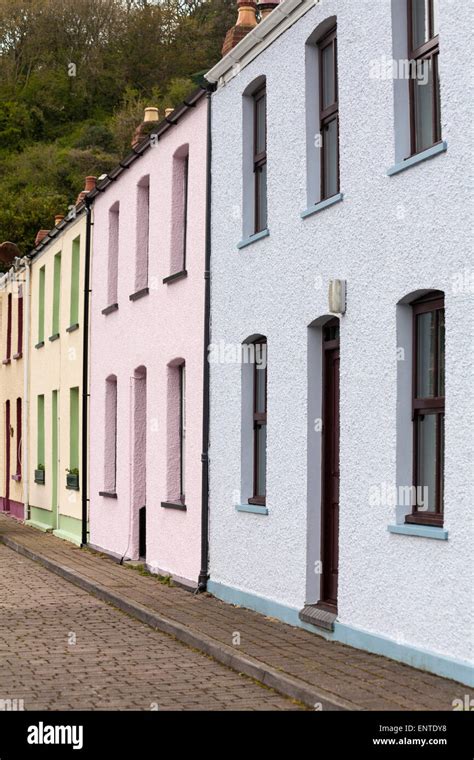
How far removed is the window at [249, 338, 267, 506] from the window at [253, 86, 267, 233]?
1390 mm

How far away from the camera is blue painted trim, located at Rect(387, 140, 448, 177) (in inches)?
361

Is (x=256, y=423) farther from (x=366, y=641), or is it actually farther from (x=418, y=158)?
(x=418, y=158)

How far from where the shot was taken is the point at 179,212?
1644 cm

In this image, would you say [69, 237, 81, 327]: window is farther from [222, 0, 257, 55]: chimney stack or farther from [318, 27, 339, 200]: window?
[318, 27, 339, 200]: window

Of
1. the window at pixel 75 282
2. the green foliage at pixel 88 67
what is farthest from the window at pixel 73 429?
the green foliage at pixel 88 67

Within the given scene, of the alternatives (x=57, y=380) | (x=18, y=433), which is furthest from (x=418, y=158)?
(x=18, y=433)

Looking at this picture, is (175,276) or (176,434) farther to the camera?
(176,434)

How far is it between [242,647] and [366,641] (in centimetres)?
104

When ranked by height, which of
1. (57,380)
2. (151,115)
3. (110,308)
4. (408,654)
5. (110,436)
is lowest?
(408,654)

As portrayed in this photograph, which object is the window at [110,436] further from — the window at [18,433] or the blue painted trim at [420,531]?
the blue painted trim at [420,531]

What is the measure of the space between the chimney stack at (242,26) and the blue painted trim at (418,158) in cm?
574

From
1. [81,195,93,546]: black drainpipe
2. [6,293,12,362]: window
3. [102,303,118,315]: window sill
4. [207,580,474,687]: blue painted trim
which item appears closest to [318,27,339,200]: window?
[207,580,474,687]: blue painted trim
